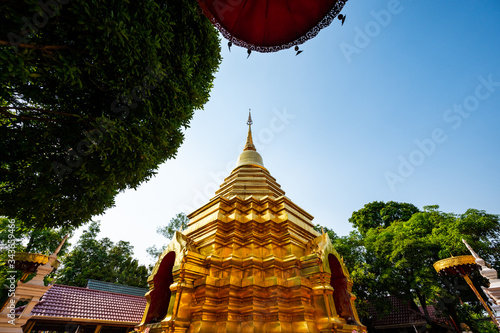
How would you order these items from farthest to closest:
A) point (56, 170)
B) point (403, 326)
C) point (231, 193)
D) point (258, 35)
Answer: point (403, 326)
point (231, 193)
point (56, 170)
point (258, 35)

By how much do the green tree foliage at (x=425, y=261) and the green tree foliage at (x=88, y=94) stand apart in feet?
45.3

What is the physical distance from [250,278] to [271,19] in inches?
198

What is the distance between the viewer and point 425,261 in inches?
525

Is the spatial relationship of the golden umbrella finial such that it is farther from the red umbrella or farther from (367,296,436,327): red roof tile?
the red umbrella

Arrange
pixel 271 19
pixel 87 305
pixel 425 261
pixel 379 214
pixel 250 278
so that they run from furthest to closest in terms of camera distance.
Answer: pixel 379 214
pixel 425 261
pixel 87 305
pixel 250 278
pixel 271 19

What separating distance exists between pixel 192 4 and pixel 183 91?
6.26 ft

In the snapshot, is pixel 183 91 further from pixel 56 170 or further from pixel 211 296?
pixel 211 296

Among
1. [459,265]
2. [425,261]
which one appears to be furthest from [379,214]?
[459,265]

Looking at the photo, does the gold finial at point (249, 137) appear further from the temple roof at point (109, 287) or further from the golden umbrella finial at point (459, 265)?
the temple roof at point (109, 287)

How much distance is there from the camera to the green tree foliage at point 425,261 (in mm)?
12633

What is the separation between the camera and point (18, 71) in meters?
3.12

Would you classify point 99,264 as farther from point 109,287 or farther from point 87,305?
point 87,305

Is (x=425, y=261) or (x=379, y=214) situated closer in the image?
(x=425, y=261)

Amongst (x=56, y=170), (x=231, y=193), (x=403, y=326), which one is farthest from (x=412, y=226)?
(x=56, y=170)
